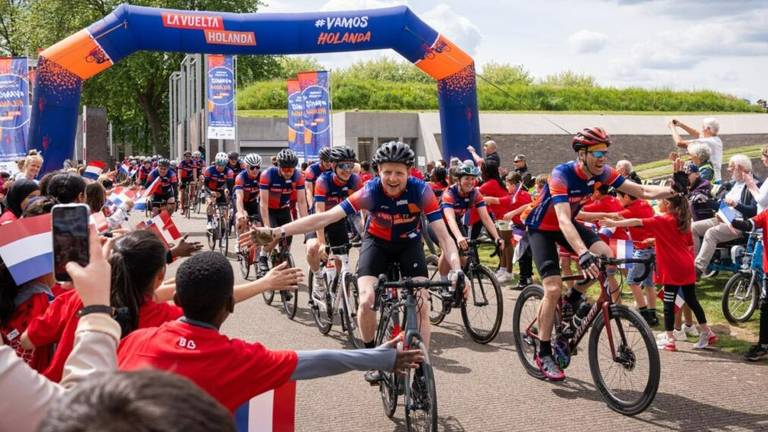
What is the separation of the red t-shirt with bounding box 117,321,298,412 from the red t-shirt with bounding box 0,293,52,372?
3.37ft

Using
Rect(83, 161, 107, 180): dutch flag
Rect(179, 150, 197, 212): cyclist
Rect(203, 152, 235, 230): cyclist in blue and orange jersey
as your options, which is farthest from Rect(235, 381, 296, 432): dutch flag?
Rect(179, 150, 197, 212): cyclist

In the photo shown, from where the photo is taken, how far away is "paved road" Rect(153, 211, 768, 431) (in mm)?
5941

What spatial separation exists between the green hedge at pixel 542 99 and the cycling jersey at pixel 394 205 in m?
43.3

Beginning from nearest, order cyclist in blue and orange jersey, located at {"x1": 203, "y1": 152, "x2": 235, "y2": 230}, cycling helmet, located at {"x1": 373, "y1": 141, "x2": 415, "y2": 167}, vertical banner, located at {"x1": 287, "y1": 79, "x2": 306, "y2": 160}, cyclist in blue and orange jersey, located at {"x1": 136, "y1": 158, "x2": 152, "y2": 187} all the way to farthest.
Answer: cycling helmet, located at {"x1": 373, "y1": 141, "x2": 415, "y2": 167}, cyclist in blue and orange jersey, located at {"x1": 203, "y1": 152, "x2": 235, "y2": 230}, vertical banner, located at {"x1": 287, "y1": 79, "x2": 306, "y2": 160}, cyclist in blue and orange jersey, located at {"x1": 136, "y1": 158, "x2": 152, "y2": 187}

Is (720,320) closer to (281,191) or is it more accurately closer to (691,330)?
(691,330)

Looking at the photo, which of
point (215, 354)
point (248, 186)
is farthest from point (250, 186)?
point (215, 354)

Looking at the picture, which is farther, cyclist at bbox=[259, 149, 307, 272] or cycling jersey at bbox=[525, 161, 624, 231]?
cyclist at bbox=[259, 149, 307, 272]

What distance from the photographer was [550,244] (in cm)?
712

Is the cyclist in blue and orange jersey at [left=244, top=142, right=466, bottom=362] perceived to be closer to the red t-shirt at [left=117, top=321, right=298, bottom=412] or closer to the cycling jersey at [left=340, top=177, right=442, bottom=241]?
the cycling jersey at [left=340, top=177, right=442, bottom=241]

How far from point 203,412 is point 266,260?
34.9 feet

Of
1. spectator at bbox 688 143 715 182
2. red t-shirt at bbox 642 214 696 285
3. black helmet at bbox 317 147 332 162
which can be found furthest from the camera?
black helmet at bbox 317 147 332 162

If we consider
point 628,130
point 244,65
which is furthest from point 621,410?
point 244,65

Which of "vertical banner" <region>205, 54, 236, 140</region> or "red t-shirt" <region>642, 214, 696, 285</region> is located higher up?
"vertical banner" <region>205, 54, 236, 140</region>

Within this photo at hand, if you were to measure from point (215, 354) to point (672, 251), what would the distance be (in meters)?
6.36
